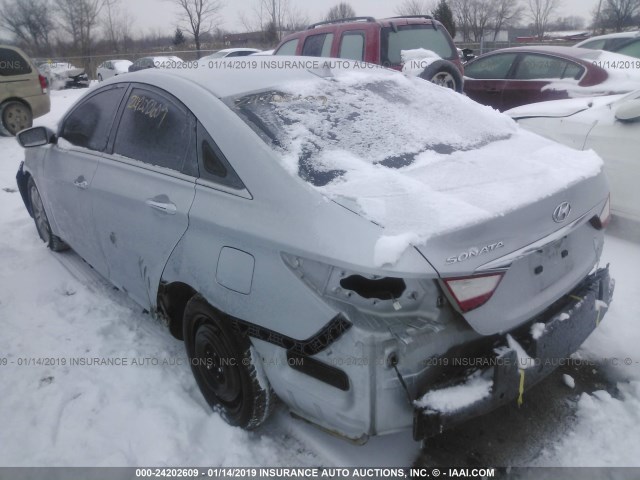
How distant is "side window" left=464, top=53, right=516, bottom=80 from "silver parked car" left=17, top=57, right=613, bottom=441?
5.09 meters

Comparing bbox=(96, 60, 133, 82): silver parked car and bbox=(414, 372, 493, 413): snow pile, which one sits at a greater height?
bbox=(96, 60, 133, 82): silver parked car

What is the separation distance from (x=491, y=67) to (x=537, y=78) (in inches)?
35.4

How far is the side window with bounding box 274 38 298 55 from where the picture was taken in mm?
8297

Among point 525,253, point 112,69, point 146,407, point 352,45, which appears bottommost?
point 146,407

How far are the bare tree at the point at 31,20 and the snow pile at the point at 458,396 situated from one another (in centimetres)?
4414

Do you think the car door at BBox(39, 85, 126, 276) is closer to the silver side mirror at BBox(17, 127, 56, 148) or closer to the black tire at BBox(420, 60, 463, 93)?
the silver side mirror at BBox(17, 127, 56, 148)

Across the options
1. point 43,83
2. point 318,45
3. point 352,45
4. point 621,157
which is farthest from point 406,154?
point 43,83

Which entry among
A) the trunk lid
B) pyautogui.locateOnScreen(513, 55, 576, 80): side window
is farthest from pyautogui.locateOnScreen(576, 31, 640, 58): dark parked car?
the trunk lid

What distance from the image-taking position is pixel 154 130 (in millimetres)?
2689

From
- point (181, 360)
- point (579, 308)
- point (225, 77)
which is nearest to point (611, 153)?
point (579, 308)

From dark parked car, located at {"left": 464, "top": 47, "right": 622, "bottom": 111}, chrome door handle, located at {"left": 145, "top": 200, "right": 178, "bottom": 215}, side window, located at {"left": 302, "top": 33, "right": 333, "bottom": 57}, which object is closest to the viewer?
chrome door handle, located at {"left": 145, "top": 200, "right": 178, "bottom": 215}

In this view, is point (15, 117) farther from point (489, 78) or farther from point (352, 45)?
Result: point (489, 78)

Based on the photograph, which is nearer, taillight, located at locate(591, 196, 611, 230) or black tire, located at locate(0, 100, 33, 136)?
taillight, located at locate(591, 196, 611, 230)

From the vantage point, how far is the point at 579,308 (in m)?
2.18
